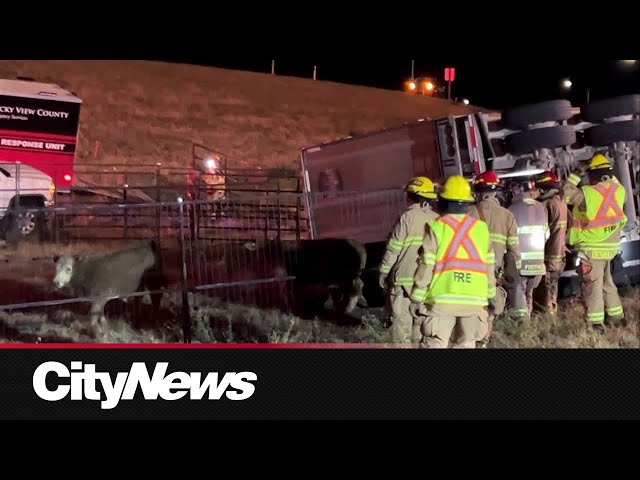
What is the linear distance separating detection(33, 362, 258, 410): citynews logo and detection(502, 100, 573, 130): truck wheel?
20.0 feet

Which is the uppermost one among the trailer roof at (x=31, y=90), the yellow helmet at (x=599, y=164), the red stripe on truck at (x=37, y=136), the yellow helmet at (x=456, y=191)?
the trailer roof at (x=31, y=90)

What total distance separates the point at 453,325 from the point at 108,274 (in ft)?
17.3

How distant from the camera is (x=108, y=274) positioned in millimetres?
10344

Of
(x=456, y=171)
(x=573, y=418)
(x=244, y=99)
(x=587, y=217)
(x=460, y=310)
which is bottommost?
(x=573, y=418)

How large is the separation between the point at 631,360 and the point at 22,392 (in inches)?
178

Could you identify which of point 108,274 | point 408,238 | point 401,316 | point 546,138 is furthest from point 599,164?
point 108,274

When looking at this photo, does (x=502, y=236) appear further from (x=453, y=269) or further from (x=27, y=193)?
(x=27, y=193)

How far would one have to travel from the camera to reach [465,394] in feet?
20.8

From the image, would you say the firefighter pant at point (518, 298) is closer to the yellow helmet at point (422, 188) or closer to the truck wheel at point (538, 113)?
the yellow helmet at point (422, 188)

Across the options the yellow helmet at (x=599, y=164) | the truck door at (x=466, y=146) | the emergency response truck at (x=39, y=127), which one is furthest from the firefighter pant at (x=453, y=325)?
the emergency response truck at (x=39, y=127)

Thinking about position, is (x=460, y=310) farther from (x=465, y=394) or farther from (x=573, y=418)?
(x=573, y=418)

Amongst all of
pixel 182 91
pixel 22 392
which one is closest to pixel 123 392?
pixel 22 392

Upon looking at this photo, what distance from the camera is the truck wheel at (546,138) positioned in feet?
34.4

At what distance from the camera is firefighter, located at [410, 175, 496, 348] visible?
621 centimetres
